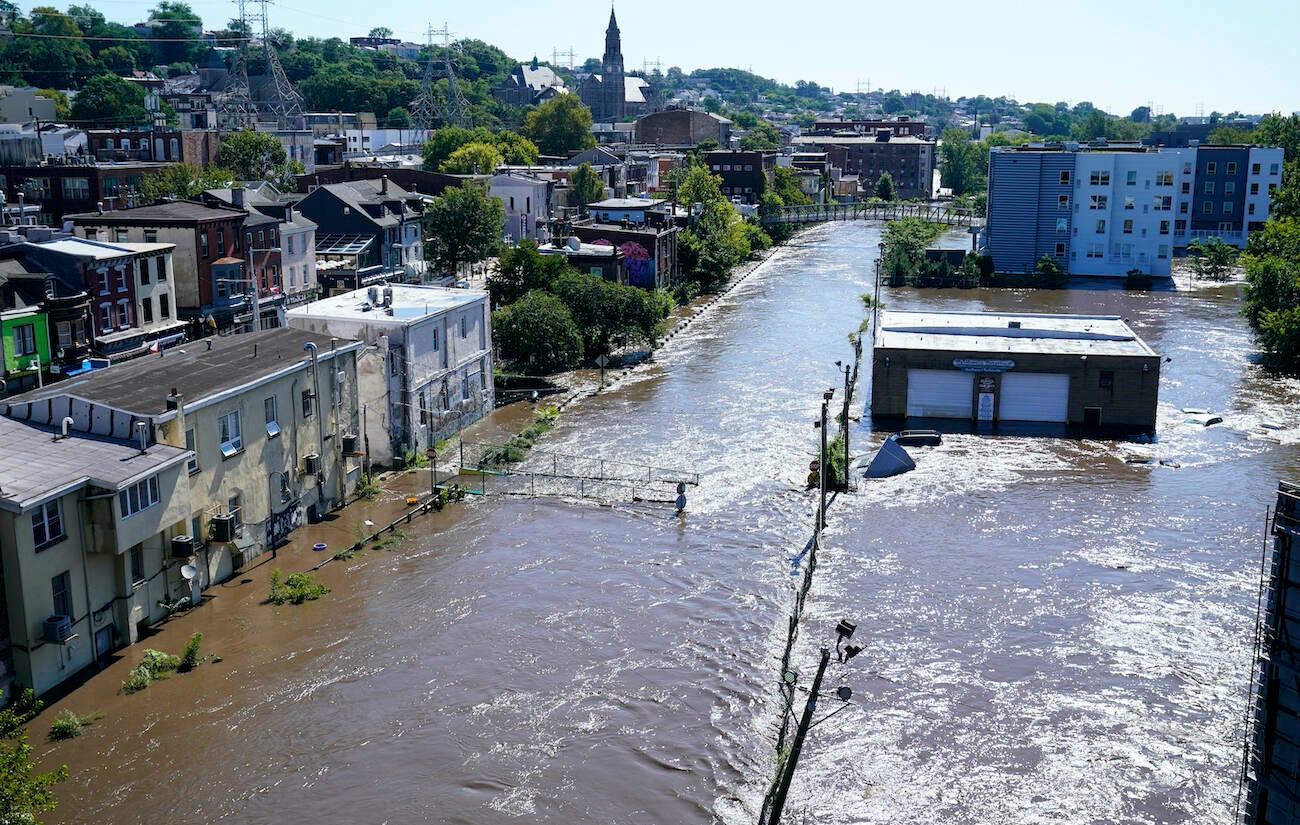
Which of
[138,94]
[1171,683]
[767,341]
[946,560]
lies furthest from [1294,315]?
[138,94]

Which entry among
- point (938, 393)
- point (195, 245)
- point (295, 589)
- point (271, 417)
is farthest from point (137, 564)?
point (938, 393)

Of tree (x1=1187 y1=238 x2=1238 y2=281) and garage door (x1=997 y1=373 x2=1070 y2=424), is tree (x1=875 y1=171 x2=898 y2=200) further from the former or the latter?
garage door (x1=997 y1=373 x2=1070 y2=424)

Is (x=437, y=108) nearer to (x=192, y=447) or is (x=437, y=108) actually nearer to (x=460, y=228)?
(x=460, y=228)

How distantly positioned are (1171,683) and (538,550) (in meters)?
13.5

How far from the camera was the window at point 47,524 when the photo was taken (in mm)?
19891

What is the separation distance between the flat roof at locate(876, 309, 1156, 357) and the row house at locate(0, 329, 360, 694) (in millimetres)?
20394

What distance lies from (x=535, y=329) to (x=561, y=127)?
8134cm

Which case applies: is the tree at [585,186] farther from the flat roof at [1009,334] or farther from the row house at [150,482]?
the row house at [150,482]

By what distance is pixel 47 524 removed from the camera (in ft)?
66.4

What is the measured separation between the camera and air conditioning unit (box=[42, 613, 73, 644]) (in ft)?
65.7

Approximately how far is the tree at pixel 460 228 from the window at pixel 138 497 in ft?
135

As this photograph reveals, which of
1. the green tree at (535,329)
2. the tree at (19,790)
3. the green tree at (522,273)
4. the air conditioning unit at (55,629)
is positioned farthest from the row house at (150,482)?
the green tree at (522,273)

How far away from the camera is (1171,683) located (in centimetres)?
2194

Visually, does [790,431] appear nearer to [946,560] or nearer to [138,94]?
[946,560]
